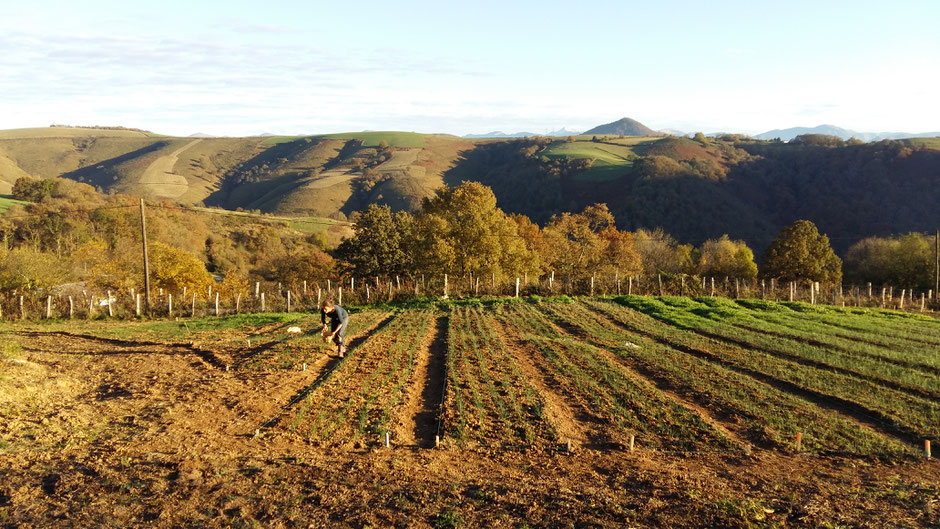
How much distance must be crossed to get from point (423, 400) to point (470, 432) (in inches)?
92.0

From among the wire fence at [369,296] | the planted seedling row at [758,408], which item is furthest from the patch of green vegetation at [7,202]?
the planted seedling row at [758,408]

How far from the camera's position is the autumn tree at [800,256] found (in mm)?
48188

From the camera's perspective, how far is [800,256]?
4819cm

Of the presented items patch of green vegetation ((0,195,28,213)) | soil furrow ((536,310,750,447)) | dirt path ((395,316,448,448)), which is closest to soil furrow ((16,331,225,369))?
dirt path ((395,316,448,448))

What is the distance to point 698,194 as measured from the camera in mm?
107125

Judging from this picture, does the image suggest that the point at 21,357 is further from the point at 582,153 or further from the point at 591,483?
the point at 582,153

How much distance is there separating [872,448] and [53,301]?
3708cm

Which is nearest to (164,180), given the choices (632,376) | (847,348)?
(632,376)

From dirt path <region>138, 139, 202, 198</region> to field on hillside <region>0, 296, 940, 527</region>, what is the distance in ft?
407

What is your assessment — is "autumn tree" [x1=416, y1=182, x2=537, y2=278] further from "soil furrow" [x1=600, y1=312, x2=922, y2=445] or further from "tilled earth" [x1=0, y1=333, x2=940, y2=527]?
"tilled earth" [x1=0, y1=333, x2=940, y2=527]

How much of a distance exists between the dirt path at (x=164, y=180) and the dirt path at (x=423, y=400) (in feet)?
409

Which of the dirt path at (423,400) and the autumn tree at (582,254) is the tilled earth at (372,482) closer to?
the dirt path at (423,400)

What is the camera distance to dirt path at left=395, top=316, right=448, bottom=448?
9.93 meters

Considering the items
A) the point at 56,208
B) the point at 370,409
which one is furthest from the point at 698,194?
the point at 370,409
